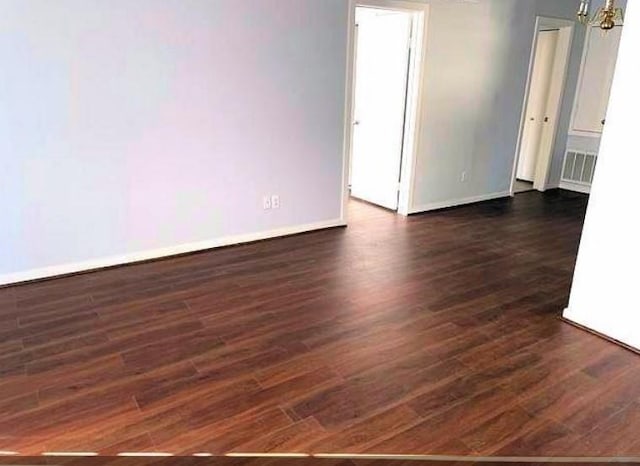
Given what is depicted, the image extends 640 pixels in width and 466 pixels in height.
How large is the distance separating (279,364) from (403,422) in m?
0.75

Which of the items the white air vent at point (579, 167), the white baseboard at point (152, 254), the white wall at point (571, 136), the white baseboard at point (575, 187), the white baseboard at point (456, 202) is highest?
the white wall at point (571, 136)

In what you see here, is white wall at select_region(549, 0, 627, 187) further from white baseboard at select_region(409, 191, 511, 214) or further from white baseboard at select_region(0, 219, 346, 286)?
white baseboard at select_region(0, 219, 346, 286)

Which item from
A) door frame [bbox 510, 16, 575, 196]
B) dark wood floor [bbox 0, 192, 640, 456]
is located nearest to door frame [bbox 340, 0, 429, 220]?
dark wood floor [bbox 0, 192, 640, 456]

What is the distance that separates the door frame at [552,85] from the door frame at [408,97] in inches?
73.5

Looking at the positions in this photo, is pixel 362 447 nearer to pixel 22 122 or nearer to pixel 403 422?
pixel 403 422

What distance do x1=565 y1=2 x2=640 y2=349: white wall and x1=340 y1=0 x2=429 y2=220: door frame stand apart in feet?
8.00

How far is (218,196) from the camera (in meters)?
4.18

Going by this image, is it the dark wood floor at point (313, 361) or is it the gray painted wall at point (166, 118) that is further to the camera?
the gray painted wall at point (166, 118)

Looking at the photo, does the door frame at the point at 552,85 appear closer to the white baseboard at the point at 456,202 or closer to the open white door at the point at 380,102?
the white baseboard at the point at 456,202


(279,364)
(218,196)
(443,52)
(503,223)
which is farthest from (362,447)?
(443,52)

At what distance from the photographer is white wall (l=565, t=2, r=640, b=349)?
2.65m

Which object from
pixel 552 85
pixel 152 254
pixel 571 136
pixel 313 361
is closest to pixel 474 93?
pixel 552 85

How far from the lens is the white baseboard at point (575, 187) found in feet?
22.3

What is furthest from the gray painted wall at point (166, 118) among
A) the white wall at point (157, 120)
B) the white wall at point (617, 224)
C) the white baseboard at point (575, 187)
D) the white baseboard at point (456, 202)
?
the white baseboard at point (575, 187)
